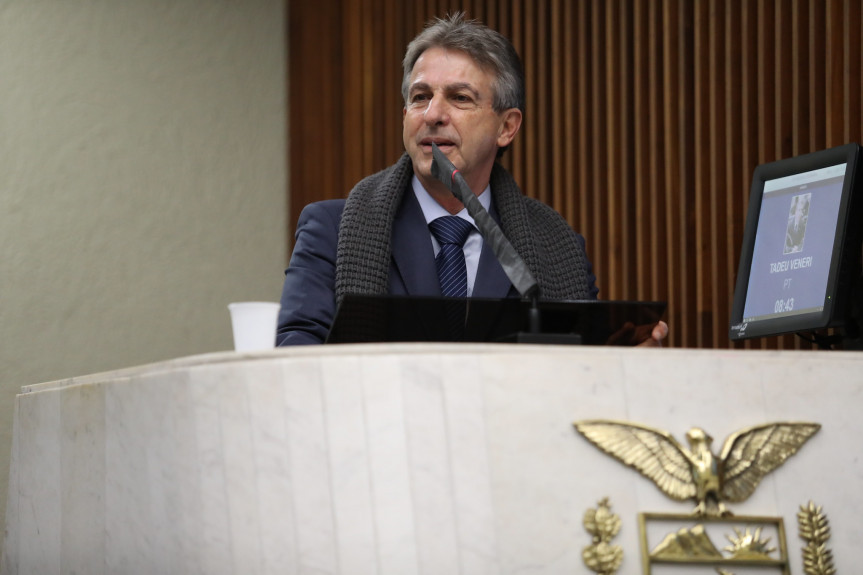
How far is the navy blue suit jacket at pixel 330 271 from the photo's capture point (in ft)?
8.00

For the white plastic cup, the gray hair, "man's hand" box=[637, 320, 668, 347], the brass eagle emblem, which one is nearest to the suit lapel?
the gray hair

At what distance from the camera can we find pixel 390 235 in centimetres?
257

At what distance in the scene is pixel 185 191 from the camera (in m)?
4.30

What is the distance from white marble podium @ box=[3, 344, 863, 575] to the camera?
56.3 inches

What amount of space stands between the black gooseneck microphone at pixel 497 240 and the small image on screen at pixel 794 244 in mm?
807

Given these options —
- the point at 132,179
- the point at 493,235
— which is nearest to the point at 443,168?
the point at 493,235

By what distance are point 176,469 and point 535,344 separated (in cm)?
52

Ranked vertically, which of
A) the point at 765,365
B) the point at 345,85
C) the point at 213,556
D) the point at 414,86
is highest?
the point at 345,85

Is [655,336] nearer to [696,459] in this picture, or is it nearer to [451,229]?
[696,459]

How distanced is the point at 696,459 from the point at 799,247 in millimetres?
1099

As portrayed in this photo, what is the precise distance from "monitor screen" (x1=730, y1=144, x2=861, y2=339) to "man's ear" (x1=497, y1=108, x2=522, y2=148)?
0.61 metres

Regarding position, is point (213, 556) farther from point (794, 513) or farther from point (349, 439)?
point (794, 513)

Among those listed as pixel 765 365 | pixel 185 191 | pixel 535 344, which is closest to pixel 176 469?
pixel 535 344

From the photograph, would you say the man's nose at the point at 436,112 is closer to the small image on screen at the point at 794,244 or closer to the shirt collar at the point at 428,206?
the shirt collar at the point at 428,206
